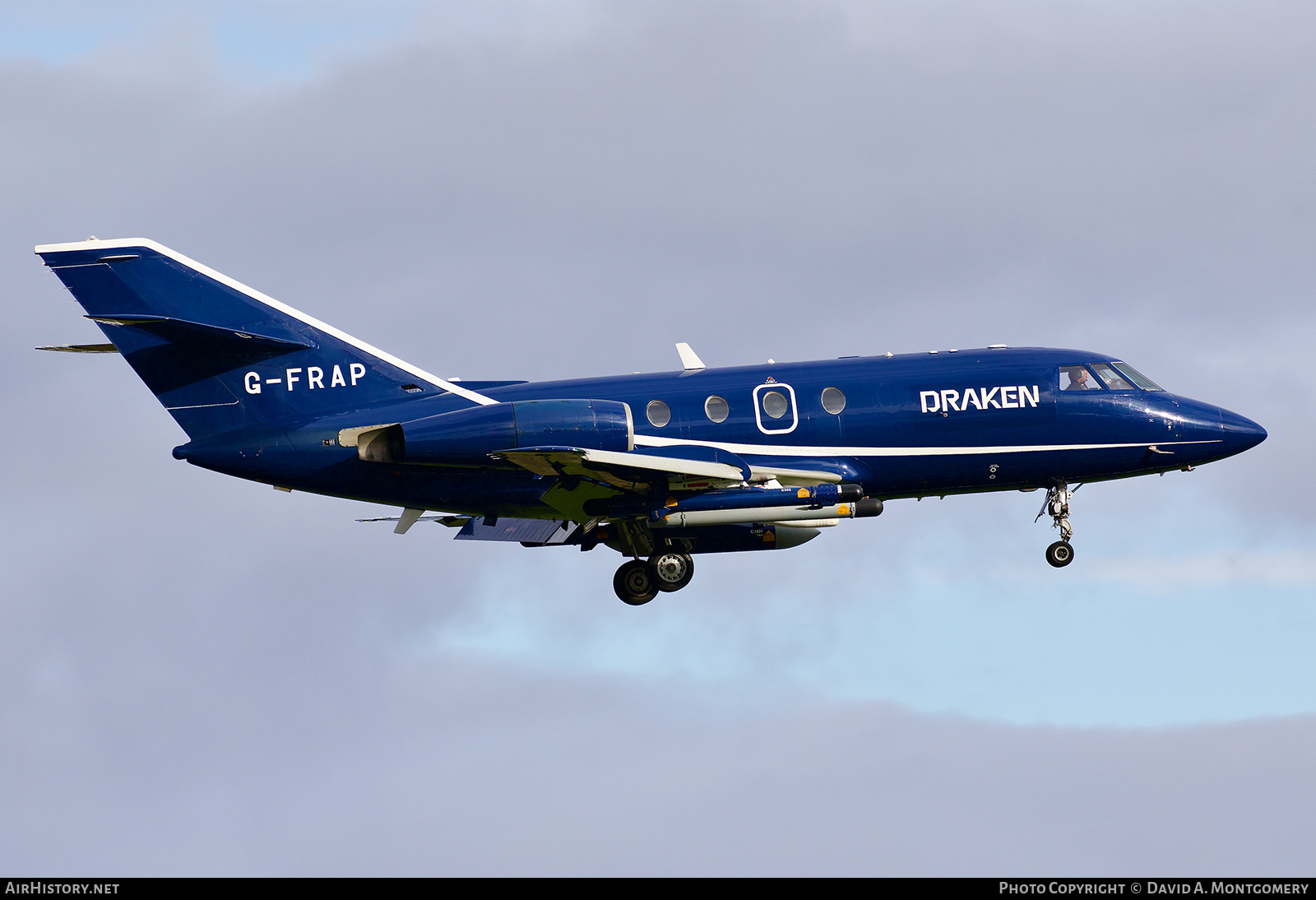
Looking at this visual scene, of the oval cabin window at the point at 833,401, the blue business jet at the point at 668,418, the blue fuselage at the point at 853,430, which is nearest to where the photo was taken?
the blue business jet at the point at 668,418

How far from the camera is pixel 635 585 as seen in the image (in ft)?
128

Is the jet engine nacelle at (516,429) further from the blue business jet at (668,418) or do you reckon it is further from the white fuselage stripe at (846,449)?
the white fuselage stripe at (846,449)

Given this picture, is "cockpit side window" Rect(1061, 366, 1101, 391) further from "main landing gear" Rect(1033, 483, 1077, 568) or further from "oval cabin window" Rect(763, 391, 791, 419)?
"oval cabin window" Rect(763, 391, 791, 419)

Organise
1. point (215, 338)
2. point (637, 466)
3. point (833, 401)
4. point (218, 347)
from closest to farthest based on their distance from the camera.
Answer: point (637, 466), point (215, 338), point (218, 347), point (833, 401)

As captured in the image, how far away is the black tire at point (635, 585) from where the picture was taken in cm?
3897

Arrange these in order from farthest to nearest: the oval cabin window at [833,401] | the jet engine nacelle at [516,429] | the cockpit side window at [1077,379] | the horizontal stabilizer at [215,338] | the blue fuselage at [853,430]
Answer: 1. the cockpit side window at [1077,379]
2. the oval cabin window at [833,401]
3. the blue fuselage at [853,430]
4. the horizontal stabilizer at [215,338]
5. the jet engine nacelle at [516,429]

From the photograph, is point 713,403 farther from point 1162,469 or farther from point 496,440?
point 1162,469

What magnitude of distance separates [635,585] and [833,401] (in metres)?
5.87

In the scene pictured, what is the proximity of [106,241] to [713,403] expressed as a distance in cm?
1263

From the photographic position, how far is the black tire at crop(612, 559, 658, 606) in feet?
128

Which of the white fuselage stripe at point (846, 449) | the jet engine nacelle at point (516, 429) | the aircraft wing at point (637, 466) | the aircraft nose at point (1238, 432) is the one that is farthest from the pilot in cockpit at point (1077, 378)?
the jet engine nacelle at point (516, 429)

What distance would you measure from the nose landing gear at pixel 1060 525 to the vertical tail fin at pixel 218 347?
12.0 m

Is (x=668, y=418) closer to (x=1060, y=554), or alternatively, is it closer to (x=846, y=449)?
(x=846, y=449)

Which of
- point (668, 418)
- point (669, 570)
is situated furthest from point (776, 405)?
point (669, 570)
